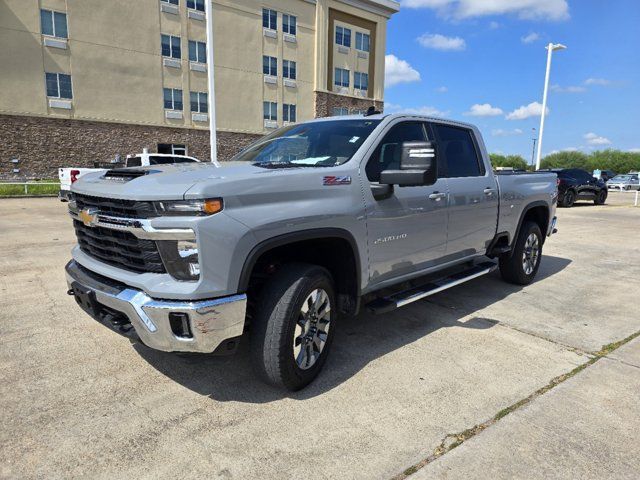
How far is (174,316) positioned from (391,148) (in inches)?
90.0

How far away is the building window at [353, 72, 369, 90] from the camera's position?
134 ft

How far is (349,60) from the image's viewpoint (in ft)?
131

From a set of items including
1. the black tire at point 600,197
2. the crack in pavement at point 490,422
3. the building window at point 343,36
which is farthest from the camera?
the building window at point 343,36

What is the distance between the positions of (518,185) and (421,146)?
2927 millimetres

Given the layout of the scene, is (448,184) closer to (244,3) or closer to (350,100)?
(244,3)

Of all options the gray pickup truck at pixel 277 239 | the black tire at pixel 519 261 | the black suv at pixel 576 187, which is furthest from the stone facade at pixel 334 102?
the gray pickup truck at pixel 277 239

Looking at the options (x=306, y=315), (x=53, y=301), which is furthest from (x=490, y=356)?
(x=53, y=301)

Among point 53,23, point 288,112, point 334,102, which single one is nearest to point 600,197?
point 288,112

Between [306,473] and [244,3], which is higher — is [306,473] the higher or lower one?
the lower one

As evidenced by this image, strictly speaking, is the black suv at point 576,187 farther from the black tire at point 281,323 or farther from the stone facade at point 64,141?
the stone facade at point 64,141

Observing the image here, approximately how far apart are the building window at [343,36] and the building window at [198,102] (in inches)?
522

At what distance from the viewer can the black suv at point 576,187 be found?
18984mm

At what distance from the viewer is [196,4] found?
31.9 metres

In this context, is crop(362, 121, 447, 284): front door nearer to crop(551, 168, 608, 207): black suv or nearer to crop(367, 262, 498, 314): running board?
crop(367, 262, 498, 314): running board
